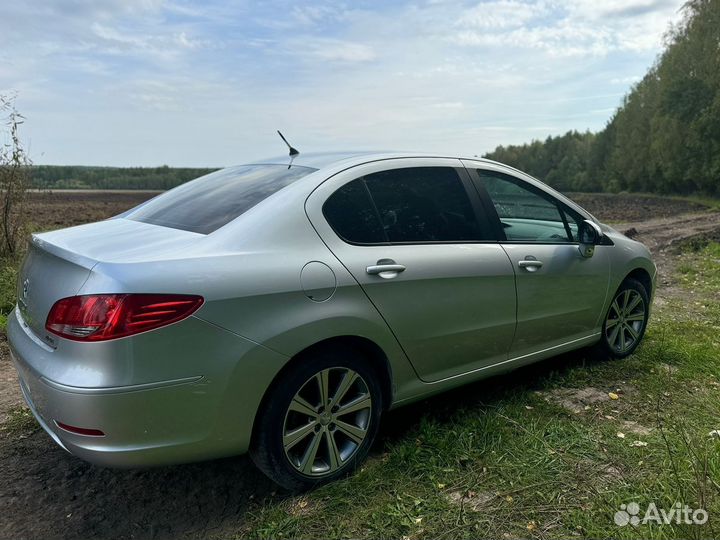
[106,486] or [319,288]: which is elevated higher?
[319,288]

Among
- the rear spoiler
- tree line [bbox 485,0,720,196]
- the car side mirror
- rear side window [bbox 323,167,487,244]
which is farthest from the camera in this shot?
tree line [bbox 485,0,720,196]

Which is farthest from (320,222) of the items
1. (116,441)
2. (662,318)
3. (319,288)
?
(662,318)

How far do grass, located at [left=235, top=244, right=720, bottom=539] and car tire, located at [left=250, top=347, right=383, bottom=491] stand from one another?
13cm

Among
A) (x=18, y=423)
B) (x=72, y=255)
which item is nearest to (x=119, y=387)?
(x=72, y=255)

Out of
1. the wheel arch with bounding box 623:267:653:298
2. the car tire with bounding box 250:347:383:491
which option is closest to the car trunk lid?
the car tire with bounding box 250:347:383:491

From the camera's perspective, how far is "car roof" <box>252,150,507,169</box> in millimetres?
3066

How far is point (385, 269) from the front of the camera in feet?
9.09

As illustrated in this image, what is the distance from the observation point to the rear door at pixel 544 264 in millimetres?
3490

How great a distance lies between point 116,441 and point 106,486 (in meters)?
0.86

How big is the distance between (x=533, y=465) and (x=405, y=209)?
4.88 feet

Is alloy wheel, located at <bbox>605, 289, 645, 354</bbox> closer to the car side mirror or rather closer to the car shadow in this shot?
the car side mirror

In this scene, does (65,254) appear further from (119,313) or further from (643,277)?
(643,277)

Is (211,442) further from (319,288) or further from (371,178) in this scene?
(371,178)

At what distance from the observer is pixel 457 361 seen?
3199mm
